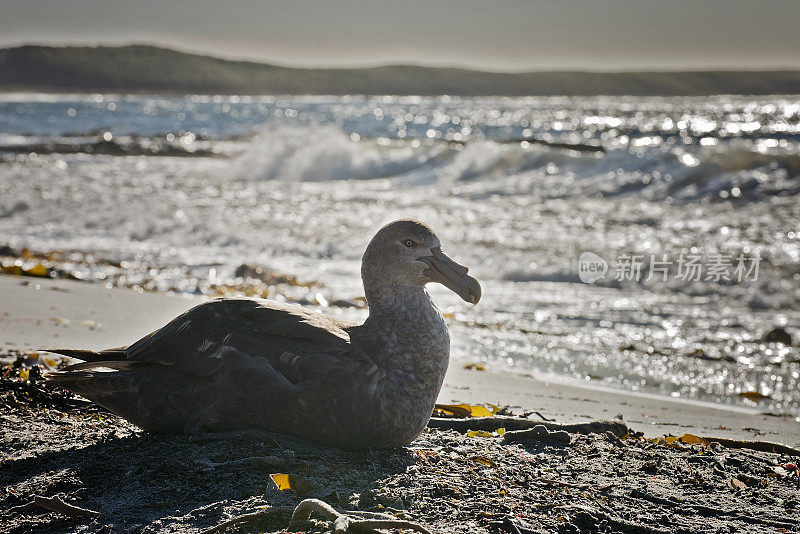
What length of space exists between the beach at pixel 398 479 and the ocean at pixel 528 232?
221 cm

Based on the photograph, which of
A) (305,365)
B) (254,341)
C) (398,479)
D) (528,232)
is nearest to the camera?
(398,479)

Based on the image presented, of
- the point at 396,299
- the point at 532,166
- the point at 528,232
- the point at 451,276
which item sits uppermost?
the point at 532,166

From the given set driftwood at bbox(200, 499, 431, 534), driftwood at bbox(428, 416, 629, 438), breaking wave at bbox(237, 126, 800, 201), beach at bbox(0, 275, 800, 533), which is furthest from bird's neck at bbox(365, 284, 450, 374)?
breaking wave at bbox(237, 126, 800, 201)

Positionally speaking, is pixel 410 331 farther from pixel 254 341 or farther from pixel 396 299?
pixel 254 341

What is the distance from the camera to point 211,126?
46.7 m

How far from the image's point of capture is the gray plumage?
11.5ft

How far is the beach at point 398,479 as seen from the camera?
3.02 m

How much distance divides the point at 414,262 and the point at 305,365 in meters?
0.72

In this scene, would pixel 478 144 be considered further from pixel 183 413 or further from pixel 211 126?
pixel 211 126

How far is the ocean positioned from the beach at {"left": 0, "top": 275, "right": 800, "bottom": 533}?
221 centimetres

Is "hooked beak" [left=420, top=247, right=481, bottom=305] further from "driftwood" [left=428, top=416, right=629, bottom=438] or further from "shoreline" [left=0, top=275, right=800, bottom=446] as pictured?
"shoreline" [left=0, top=275, right=800, bottom=446]

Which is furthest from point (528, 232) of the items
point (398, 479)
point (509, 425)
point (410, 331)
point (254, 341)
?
point (398, 479)

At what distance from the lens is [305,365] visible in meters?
3.51

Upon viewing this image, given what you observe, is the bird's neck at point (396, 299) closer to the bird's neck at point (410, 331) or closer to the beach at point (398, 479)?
the bird's neck at point (410, 331)
